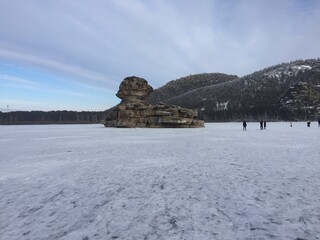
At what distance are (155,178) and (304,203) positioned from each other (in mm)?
3938

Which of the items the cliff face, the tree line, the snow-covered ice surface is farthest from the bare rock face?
Answer: the tree line

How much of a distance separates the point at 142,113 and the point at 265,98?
125 meters

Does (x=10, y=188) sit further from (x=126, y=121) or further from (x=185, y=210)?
(x=126, y=121)

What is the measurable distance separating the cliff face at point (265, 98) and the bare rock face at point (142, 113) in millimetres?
94685

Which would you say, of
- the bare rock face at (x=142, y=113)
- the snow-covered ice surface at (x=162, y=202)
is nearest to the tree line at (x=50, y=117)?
the bare rock face at (x=142, y=113)

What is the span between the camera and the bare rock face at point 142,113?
5282 centimetres

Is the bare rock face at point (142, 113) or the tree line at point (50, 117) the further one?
the tree line at point (50, 117)

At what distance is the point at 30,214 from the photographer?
511cm

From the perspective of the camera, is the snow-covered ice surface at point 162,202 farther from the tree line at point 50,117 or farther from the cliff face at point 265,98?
the tree line at point 50,117

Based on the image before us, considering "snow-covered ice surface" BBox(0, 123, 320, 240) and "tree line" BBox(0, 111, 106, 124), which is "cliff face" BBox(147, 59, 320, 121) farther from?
"snow-covered ice surface" BBox(0, 123, 320, 240)

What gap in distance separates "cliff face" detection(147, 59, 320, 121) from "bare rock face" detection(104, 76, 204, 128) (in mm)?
94685

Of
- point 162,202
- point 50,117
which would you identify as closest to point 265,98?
point 50,117

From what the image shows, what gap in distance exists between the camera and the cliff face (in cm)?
13962

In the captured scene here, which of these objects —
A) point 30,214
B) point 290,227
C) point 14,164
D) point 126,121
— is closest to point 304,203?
point 290,227
